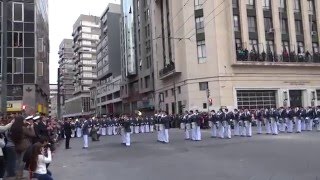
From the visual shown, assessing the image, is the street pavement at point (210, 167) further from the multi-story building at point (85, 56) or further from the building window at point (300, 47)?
the multi-story building at point (85, 56)

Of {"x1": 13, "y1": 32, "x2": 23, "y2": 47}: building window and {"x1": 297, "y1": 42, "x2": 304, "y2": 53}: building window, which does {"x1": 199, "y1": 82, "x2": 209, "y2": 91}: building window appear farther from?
{"x1": 13, "y1": 32, "x2": 23, "y2": 47}: building window

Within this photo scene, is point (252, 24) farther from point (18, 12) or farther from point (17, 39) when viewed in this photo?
point (17, 39)

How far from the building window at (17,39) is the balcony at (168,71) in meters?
19.2

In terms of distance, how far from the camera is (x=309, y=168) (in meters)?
12.1

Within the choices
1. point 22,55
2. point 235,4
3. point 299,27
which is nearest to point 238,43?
point 235,4

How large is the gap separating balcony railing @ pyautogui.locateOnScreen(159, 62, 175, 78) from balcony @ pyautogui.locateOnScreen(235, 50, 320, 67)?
30.2 feet

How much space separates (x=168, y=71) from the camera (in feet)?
191

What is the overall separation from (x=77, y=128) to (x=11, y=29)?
1425 cm

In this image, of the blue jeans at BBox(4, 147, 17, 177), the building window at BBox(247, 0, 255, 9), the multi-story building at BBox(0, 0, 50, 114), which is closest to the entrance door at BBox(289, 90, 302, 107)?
the building window at BBox(247, 0, 255, 9)

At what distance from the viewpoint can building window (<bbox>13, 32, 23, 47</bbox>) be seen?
4657 centimetres

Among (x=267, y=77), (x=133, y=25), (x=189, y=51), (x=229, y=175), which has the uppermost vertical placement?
(x=133, y=25)

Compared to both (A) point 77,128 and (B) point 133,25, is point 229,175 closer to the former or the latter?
(A) point 77,128

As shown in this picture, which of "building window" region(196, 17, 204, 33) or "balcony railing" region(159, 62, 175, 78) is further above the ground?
"building window" region(196, 17, 204, 33)

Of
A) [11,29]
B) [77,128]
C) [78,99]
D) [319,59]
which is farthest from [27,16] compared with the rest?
[78,99]
